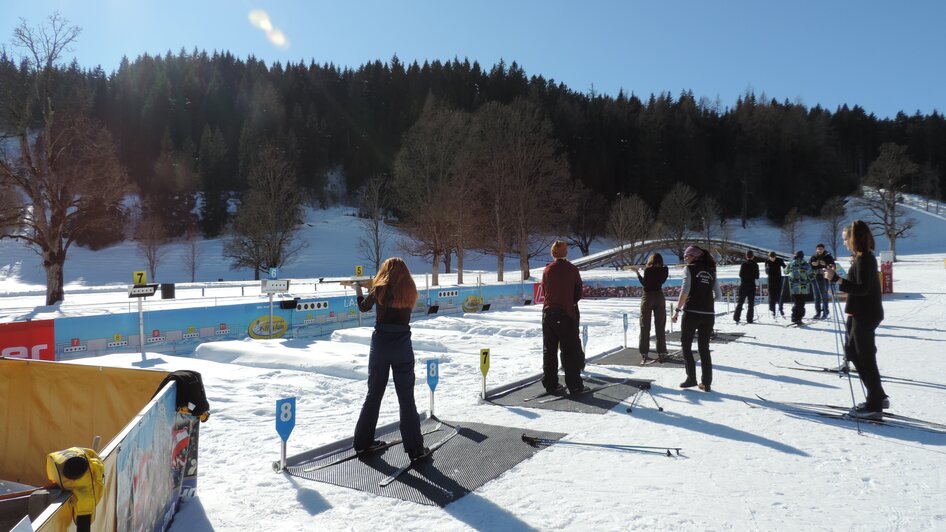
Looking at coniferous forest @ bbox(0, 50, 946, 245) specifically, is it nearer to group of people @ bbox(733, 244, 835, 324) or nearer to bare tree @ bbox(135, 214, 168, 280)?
bare tree @ bbox(135, 214, 168, 280)

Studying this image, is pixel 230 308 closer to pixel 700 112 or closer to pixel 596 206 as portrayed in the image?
pixel 596 206

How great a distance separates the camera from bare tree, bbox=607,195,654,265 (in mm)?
46438

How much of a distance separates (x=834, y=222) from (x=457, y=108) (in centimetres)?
5048

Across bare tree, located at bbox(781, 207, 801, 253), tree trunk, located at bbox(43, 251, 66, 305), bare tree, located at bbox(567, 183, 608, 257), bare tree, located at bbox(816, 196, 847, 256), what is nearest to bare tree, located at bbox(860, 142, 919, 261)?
bare tree, located at bbox(816, 196, 847, 256)

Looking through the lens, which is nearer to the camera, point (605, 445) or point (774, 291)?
point (605, 445)

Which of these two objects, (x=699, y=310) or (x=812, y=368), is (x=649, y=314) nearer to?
(x=699, y=310)

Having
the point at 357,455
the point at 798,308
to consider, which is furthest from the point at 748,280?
the point at 357,455

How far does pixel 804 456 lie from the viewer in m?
4.72

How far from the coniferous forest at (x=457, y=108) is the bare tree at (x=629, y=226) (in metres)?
21.3

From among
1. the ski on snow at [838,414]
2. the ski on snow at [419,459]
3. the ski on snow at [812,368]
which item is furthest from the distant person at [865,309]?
the ski on snow at [419,459]

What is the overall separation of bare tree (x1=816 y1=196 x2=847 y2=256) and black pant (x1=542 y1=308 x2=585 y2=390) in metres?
60.3

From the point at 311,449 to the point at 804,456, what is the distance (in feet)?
13.9

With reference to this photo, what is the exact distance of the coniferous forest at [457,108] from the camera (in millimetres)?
78688

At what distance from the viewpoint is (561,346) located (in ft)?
23.5
